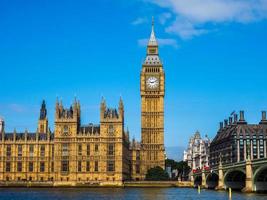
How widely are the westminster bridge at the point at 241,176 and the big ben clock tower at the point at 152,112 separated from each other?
13.9m

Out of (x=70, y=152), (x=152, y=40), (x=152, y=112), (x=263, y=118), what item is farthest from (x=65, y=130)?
(x=263, y=118)

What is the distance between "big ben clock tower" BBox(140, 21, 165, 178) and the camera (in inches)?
6275

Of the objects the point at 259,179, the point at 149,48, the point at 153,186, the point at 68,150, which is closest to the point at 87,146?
the point at 68,150

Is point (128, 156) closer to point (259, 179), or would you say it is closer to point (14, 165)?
point (14, 165)

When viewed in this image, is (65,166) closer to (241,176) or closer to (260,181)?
(241,176)

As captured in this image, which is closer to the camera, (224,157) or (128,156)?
(128,156)

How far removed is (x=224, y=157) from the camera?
179 meters

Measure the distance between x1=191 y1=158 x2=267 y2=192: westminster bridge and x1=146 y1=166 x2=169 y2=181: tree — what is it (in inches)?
381

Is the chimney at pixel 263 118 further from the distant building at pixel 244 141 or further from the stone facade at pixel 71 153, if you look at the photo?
the stone facade at pixel 71 153

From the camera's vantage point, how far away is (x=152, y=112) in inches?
6378

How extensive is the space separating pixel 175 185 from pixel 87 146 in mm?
24829

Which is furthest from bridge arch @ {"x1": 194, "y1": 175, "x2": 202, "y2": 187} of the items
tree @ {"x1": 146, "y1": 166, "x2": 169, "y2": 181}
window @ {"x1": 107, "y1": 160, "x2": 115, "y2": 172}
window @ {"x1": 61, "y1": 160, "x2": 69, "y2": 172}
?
window @ {"x1": 61, "y1": 160, "x2": 69, "y2": 172}

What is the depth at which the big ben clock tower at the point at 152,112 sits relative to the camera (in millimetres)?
159375

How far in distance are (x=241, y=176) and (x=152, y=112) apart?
49.3 m
